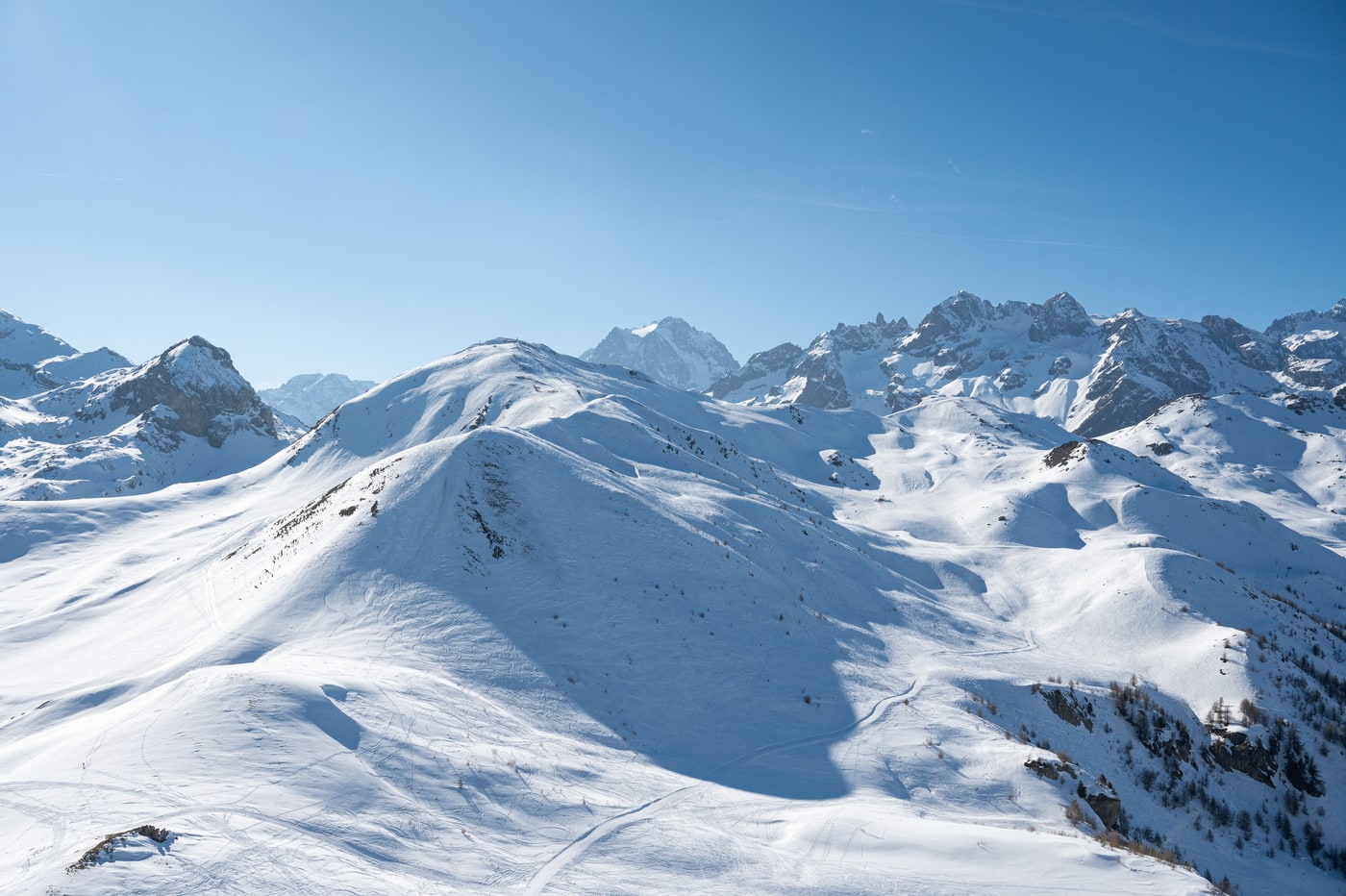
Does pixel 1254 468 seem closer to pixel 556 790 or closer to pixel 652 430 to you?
pixel 652 430

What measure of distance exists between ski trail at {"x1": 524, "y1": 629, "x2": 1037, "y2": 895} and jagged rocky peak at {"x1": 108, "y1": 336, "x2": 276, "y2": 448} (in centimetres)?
14049

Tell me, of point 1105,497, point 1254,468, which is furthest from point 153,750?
point 1254,468

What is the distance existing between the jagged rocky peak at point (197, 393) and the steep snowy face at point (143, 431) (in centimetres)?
18

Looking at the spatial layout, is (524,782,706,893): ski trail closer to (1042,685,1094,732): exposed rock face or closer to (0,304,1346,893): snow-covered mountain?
(0,304,1346,893): snow-covered mountain

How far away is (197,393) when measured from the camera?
421ft

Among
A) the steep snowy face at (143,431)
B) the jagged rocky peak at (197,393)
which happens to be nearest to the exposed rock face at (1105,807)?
the steep snowy face at (143,431)

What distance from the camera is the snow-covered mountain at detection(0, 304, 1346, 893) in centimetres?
1055

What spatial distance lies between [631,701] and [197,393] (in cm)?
14560

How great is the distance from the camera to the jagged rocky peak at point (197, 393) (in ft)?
414

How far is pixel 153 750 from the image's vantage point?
11781 mm

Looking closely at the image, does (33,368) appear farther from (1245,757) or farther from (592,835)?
(1245,757)

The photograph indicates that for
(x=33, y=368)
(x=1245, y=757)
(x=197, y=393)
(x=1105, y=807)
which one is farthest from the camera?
(x=33, y=368)

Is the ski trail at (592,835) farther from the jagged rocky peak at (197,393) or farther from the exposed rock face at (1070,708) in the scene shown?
the jagged rocky peak at (197,393)

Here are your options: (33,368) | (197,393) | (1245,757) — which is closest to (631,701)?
(1245,757)
